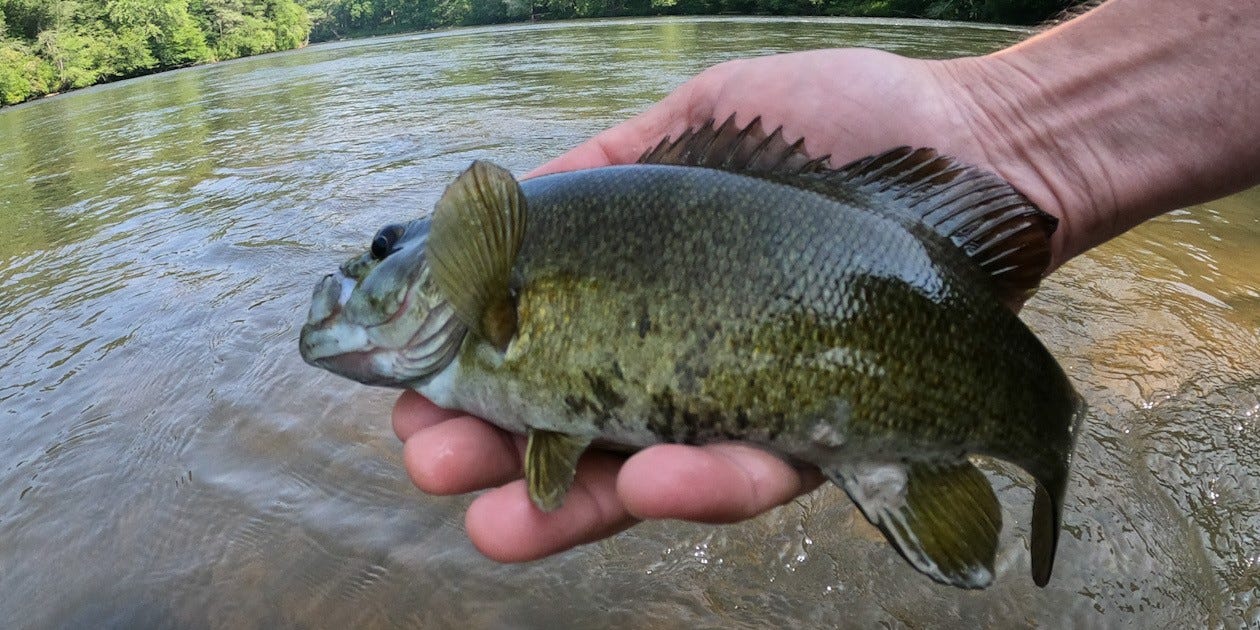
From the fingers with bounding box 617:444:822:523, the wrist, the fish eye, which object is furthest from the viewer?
the wrist

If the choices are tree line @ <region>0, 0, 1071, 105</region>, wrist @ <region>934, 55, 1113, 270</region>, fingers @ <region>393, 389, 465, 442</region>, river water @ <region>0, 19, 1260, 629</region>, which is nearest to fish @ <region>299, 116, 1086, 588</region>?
fingers @ <region>393, 389, 465, 442</region>

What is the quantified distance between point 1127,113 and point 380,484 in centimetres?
381

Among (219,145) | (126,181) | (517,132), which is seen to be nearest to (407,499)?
(517,132)

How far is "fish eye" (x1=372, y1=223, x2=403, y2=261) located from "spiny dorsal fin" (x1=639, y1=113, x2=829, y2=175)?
0.81 metres

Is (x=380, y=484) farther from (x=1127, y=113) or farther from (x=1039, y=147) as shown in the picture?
(x=1127, y=113)

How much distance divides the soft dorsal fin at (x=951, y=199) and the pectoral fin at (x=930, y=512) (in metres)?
0.54

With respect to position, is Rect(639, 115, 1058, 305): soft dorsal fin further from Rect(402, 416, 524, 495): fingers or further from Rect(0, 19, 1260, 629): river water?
Rect(0, 19, 1260, 629): river water

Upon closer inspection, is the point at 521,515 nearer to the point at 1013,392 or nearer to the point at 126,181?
the point at 1013,392

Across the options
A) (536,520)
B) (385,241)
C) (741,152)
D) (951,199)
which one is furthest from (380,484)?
(951,199)

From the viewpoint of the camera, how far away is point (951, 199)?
6.70ft

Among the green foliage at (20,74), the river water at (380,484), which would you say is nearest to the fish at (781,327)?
the river water at (380,484)

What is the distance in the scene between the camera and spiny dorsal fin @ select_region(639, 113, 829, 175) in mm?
2129

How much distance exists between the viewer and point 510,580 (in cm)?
344

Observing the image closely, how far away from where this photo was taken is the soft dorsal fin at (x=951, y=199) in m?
2.01
